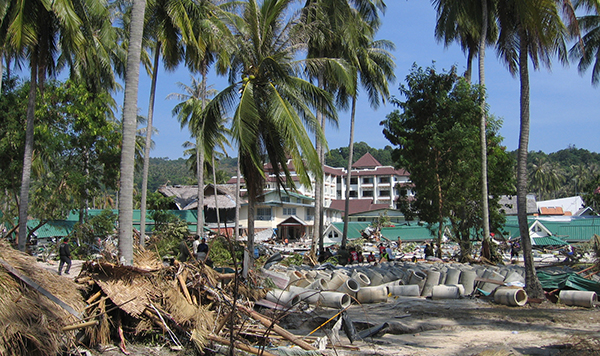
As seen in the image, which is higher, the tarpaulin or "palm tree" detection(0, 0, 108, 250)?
"palm tree" detection(0, 0, 108, 250)

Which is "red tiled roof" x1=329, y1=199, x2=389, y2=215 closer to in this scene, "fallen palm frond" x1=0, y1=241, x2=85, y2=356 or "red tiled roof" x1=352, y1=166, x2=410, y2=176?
"red tiled roof" x1=352, y1=166, x2=410, y2=176

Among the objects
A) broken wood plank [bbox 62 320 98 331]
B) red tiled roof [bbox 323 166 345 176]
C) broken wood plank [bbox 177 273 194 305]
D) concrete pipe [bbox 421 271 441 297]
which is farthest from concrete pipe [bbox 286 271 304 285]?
red tiled roof [bbox 323 166 345 176]

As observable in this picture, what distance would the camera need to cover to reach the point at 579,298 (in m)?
11.9

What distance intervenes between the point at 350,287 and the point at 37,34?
1385 centimetres

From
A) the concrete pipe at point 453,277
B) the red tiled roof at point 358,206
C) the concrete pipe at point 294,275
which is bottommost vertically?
the concrete pipe at point 453,277

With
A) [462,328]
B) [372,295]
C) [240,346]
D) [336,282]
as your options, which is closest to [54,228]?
[336,282]

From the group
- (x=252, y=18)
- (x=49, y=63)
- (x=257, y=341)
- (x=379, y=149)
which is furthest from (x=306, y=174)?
(x=379, y=149)

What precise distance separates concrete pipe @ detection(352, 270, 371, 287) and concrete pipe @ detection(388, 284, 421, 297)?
2.55 ft

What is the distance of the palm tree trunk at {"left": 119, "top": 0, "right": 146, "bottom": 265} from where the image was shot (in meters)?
9.26

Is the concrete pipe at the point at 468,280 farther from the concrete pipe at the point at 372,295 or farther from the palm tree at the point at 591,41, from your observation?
the palm tree at the point at 591,41

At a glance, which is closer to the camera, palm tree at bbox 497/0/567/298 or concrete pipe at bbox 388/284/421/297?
palm tree at bbox 497/0/567/298

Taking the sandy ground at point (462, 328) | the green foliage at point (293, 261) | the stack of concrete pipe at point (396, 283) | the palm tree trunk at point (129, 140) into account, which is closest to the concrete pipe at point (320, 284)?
the stack of concrete pipe at point (396, 283)

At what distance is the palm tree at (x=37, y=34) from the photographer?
14727 millimetres

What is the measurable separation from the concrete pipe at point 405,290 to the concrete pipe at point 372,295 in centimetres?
117
